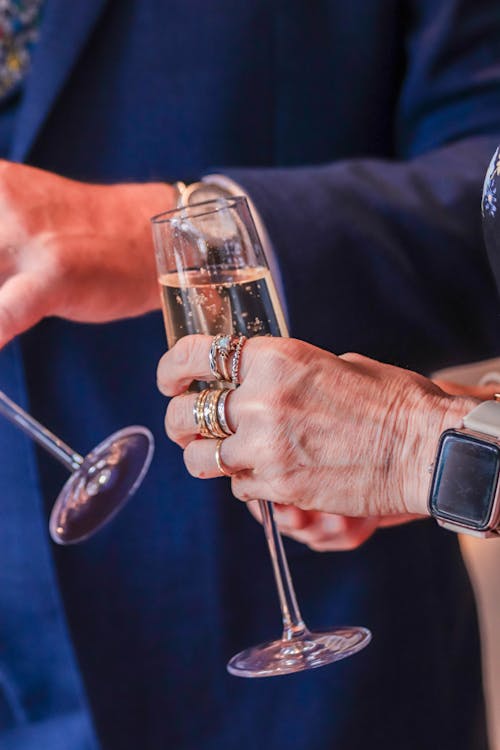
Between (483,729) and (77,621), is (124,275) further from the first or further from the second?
(483,729)

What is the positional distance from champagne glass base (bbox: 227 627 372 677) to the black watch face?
9cm

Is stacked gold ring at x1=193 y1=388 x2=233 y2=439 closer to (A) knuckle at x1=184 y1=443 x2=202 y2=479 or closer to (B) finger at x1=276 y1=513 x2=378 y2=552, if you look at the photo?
(A) knuckle at x1=184 y1=443 x2=202 y2=479

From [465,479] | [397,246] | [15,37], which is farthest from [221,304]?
[15,37]

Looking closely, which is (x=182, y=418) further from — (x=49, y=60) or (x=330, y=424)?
(x=49, y=60)

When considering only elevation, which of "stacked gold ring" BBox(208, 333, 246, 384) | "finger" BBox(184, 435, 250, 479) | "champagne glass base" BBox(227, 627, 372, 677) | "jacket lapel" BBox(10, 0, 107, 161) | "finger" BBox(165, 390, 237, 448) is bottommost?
"champagne glass base" BBox(227, 627, 372, 677)

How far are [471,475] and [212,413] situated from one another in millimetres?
112

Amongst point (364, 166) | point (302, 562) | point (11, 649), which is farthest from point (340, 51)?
point (11, 649)

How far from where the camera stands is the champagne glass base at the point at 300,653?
450 mm

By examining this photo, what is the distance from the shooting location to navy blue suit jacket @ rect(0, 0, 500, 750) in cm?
68

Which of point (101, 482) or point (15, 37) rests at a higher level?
A: point (15, 37)

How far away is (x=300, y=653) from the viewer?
0.47 meters

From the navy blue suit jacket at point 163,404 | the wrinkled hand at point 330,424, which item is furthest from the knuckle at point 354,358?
the navy blue suit jacket at point 163,404

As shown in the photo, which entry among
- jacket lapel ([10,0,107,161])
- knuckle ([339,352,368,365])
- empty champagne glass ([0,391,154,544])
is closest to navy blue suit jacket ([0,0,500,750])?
jacket lapel ([10,0,107,161])

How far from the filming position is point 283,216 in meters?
0.61
